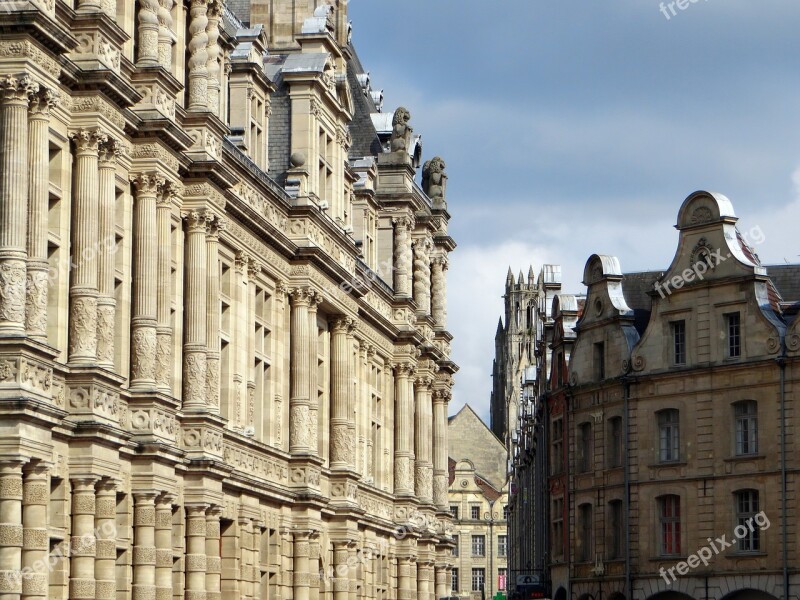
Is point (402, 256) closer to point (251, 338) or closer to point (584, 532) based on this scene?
point (584, 532)

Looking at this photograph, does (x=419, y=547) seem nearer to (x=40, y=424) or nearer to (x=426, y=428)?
(x=426, y=428)

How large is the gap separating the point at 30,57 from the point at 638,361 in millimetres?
39543

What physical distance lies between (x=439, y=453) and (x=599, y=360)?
26.7 feet

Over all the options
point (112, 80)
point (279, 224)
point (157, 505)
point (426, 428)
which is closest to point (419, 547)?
point (426, 428)

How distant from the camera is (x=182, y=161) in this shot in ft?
129

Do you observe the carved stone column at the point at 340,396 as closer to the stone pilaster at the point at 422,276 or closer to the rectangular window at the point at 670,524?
the stone pilaster at the point at 422,276

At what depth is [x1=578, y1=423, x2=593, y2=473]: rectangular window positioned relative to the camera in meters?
69.4

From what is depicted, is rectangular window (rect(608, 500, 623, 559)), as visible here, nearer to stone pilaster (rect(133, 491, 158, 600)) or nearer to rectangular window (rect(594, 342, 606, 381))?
rectangular window (rect(594, 342, 606, 381))

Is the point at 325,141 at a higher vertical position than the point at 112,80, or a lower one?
higher

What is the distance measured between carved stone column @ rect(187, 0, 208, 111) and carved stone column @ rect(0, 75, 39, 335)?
10.1m

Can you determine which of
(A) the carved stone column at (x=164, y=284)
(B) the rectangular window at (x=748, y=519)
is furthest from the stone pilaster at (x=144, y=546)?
(B) the rectangular window at (x=748, y=519)

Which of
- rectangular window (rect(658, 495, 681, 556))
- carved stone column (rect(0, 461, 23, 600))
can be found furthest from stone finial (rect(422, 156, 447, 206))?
carved stone column (rect(0, 461, 23, 600))

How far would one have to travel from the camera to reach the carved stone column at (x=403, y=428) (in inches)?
2581

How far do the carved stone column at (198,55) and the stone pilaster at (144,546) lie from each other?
9.69m
